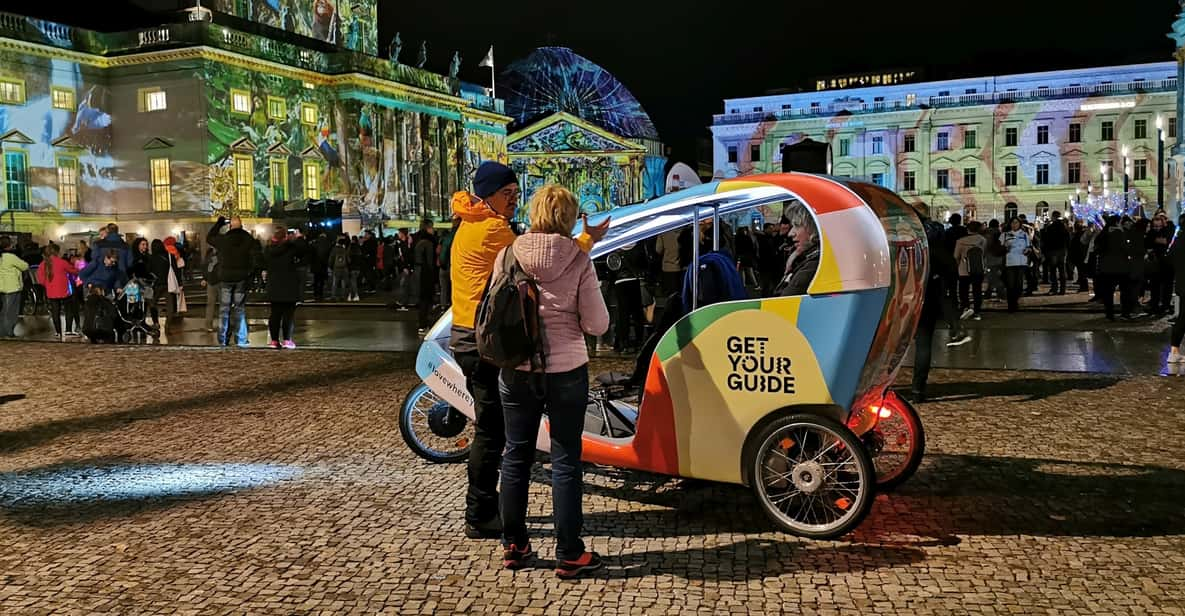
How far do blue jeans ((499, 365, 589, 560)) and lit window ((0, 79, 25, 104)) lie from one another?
40.7 metres

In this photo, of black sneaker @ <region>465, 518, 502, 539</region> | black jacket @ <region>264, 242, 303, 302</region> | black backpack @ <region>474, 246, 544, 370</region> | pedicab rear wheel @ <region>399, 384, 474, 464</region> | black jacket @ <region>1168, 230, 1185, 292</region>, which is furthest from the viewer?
black jacket @ <region>264, 242, 303, 302</region>

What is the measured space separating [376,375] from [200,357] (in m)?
3.18

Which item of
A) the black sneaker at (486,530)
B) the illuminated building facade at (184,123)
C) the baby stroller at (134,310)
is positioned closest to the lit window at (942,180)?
the illuminated building facade at (184,123)

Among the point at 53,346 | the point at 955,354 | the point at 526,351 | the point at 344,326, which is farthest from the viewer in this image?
the point at 344,326

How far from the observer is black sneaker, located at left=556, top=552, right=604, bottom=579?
4.57 metres

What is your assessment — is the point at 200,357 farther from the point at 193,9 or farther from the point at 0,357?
the point at 193,9

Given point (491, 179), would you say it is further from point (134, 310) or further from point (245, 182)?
point (245, 182)

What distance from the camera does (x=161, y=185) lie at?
142 ft

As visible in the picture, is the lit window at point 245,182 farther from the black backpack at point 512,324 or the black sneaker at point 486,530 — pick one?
the black backpack at point 512,324

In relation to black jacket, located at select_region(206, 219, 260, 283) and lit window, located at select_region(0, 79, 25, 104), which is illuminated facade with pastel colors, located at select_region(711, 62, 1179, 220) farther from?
black jacket, located at select_region(206, 219, 260, 283)

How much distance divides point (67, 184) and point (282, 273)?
3269 cm

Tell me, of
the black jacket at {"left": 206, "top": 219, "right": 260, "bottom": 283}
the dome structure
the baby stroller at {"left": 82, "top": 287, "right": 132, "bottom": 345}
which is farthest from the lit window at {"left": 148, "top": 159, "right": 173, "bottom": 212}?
the dome structure

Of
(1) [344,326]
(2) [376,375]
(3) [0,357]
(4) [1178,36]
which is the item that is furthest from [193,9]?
(4) [1178,36]

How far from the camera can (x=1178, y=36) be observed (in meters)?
49.7
